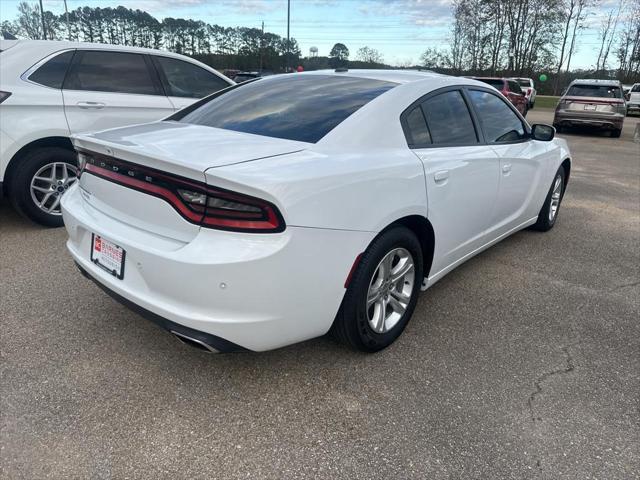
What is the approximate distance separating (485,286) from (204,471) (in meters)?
2.58

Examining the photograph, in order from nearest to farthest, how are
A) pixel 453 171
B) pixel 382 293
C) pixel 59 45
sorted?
pixel 382 293
pixel 453 171
pixel 59 45

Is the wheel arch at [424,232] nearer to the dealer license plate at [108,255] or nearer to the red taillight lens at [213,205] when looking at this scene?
the red taillight lens at [213,205]

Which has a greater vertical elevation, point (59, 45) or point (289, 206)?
point (59, 45)

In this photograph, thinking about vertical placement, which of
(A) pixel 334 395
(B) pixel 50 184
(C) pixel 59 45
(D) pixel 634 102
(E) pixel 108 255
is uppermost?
(C) pixel 59 45

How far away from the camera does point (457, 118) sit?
326cm

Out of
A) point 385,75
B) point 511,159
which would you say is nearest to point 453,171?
point 385,75

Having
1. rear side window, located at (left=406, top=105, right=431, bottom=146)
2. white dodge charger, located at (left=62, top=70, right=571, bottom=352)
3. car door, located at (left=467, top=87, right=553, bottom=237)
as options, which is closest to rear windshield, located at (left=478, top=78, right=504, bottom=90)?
car door, located at (left=467, top=87, right=553, bottom=237)

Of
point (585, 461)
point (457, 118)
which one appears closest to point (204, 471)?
point (585, 461)

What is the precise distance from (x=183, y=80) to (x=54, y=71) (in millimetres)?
1359

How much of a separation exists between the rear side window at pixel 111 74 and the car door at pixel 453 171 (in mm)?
3494

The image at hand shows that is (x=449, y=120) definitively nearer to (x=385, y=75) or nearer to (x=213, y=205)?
(x=385, y=75)

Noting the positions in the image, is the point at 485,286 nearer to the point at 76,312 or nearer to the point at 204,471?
the point at 204,471

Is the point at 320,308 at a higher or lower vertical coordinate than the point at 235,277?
lower

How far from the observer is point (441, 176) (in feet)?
9.34
